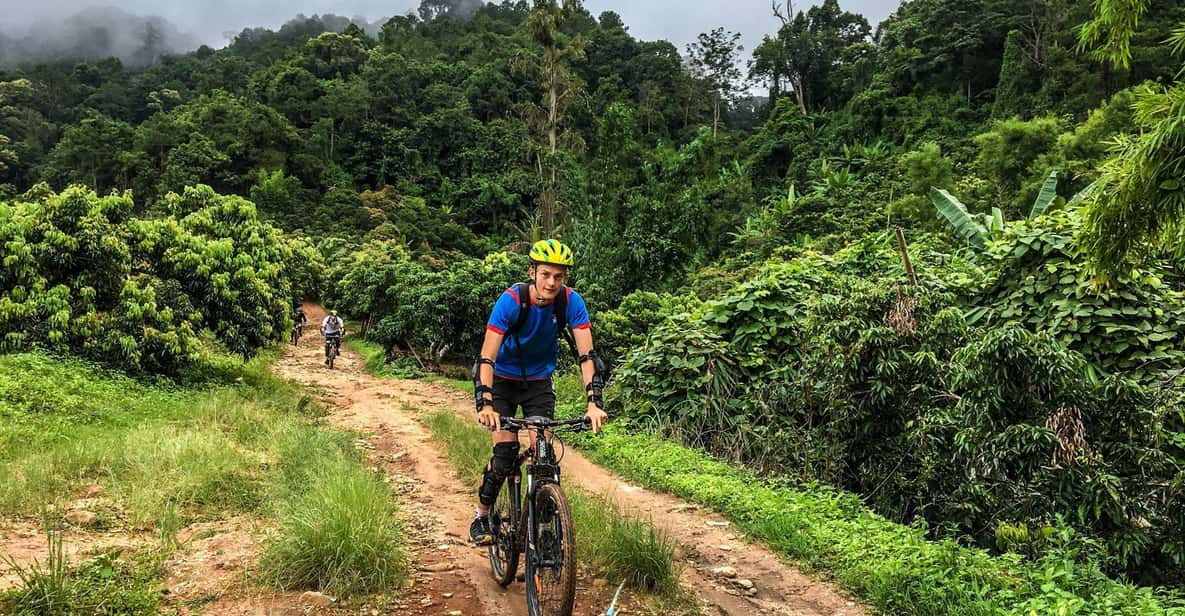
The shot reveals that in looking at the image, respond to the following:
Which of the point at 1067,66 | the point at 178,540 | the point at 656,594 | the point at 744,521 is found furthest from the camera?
the point at 1067,66

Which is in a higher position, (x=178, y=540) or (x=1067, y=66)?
(x=1067, y=66)

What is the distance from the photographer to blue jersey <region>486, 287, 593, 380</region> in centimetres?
383

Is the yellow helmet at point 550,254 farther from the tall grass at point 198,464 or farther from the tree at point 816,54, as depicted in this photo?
the tree at point 816,54

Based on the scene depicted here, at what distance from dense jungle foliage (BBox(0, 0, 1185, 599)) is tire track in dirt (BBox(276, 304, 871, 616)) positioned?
1.54 m

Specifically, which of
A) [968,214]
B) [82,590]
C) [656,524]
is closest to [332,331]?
[656,524]

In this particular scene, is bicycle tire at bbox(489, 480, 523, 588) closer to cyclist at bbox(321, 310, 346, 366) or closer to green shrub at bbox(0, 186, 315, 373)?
green shrub at bbox(0, 186, 315, 373)

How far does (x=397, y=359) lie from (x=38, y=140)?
173 ft

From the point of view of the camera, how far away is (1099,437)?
16.8 ft

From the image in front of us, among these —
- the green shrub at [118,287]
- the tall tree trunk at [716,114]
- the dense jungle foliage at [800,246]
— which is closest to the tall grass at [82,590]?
the dense jungle foliage at [800,246]

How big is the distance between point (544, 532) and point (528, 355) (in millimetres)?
1054

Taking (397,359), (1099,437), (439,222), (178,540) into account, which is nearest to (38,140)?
(439,222)

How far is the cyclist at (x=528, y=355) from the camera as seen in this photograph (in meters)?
3.72

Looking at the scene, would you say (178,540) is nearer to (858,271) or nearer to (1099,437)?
(1099,437)

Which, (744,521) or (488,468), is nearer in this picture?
(488,468)
